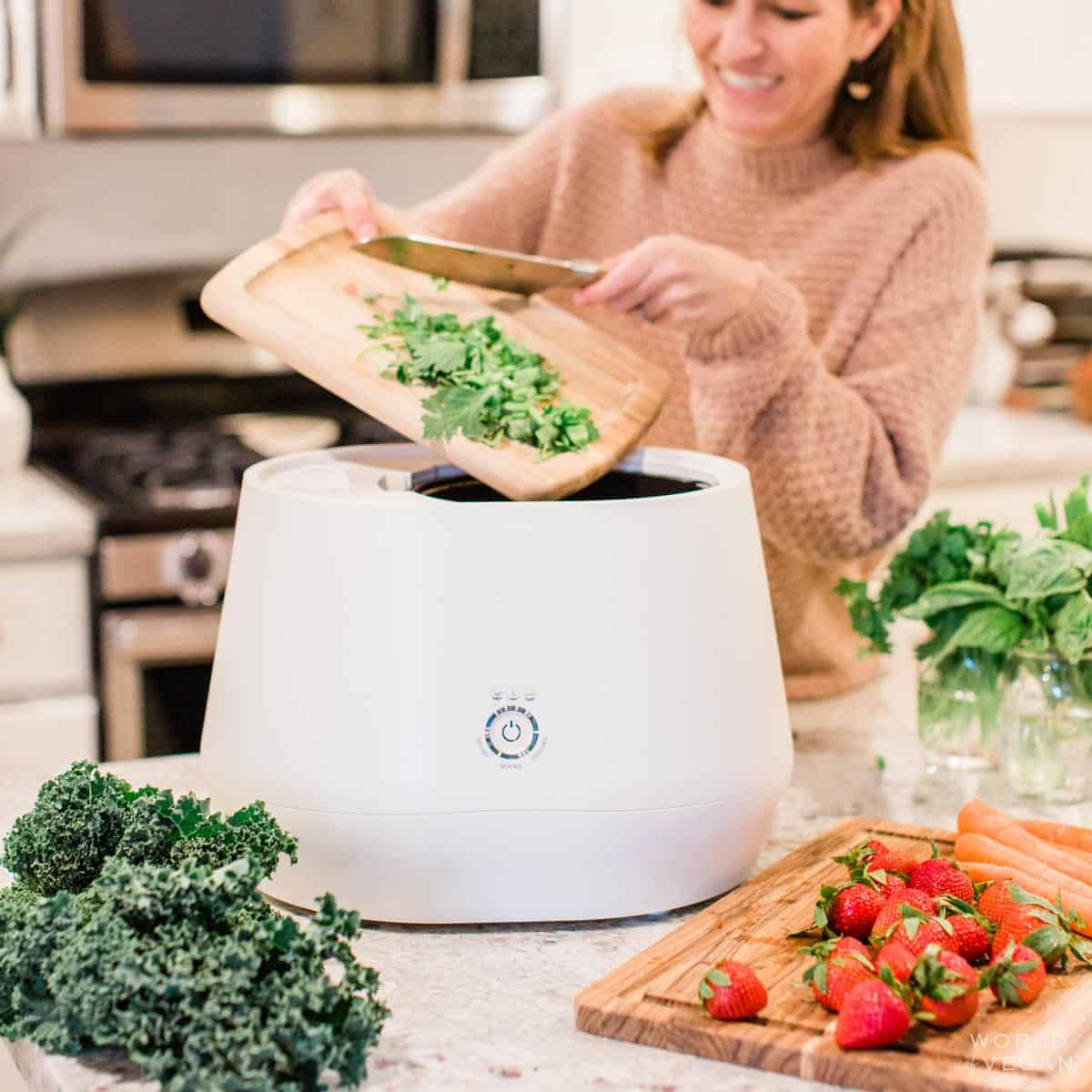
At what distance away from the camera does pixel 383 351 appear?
3.91 ft

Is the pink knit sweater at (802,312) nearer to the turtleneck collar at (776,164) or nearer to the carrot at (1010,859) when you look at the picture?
the turtleneck collar at (776,164)

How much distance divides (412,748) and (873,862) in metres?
0.29

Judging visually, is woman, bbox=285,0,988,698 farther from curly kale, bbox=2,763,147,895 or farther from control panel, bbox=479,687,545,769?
curly kale, bbox=2,763,147,895

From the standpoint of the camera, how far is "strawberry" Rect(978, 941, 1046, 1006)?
942 mm

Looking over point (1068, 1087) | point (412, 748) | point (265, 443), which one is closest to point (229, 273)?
point (412, 748)

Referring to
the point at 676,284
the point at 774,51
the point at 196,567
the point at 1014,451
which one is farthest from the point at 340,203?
the point at 1014,451

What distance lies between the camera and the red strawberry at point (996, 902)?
1.03 m

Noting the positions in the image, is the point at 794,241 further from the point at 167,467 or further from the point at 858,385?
the point at 167,467

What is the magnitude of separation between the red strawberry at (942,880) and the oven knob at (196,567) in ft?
5.03

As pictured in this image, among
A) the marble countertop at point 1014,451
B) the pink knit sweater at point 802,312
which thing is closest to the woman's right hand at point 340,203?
the pink knit sweater at point 802,312

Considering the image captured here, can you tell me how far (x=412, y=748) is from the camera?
1037 millimetres

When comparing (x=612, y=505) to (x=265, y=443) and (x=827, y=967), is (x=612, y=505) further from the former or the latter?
(x=265, y=443)

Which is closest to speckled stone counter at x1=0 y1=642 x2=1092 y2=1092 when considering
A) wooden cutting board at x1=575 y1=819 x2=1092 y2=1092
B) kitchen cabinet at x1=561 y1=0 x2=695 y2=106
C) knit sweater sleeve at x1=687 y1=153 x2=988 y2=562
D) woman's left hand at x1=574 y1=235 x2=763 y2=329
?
wooden cutting board at x1=575 y1=819 x2=1092 y2=1092

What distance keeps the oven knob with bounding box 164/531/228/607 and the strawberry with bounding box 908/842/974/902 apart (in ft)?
5.03
